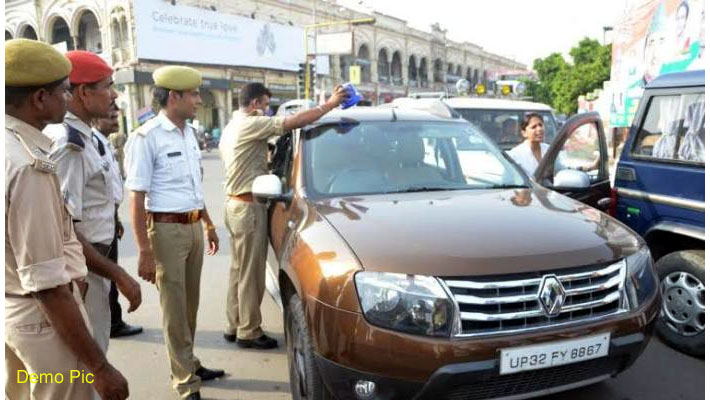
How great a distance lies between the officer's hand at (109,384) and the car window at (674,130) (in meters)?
3.52

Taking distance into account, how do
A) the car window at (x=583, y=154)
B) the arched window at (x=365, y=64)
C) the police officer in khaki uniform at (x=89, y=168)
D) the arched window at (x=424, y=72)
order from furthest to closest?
the arched window at (x=424, y=72) → the arched window at (x=365, y=64) → the car window at (x=583, y=154) → the police officer in khaki uniform at (x=89, y=168)

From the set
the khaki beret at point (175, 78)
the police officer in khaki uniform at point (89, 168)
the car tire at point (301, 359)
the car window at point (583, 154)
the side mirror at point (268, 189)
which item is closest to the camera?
the police officer in khaki uniform at point (89, 168)

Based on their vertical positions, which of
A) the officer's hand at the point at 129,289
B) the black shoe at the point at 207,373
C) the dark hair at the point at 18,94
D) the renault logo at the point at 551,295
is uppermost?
the dark hair at the point at 18,94

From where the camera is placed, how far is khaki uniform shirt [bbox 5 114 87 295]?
1584mm

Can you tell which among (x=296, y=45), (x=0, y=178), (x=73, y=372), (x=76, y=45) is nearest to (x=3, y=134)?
(x=0, y=178)

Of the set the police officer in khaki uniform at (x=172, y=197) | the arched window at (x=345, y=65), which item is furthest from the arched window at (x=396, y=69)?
the police officer in khaki uniform at (x=172, y=197)

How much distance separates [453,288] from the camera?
224 centimetres

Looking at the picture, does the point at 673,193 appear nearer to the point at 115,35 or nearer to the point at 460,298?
the point at 460,298

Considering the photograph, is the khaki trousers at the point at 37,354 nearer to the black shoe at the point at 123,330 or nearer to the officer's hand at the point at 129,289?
the officer's hand at the point at 129,289

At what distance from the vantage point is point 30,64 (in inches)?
66.5

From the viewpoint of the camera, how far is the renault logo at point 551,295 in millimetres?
2311

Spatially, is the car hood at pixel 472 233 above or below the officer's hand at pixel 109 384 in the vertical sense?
above

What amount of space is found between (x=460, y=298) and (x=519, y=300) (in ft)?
0.86

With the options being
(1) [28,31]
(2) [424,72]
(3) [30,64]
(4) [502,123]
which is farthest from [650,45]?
(2) [424,72]
